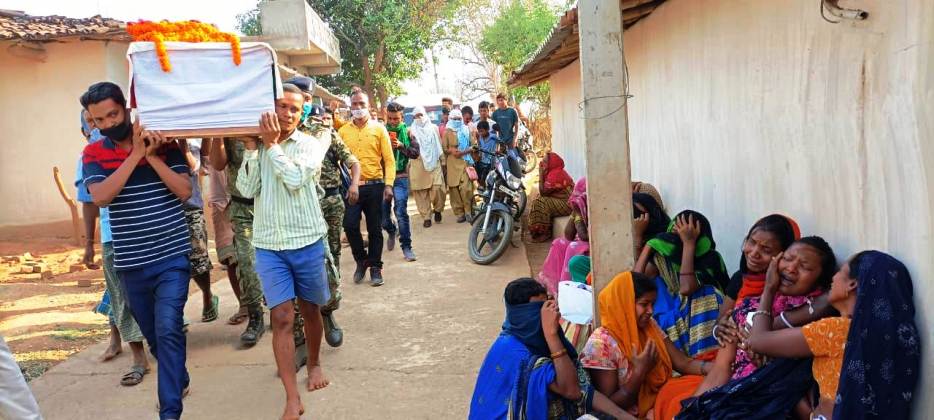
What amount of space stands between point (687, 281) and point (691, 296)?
76 millimetres

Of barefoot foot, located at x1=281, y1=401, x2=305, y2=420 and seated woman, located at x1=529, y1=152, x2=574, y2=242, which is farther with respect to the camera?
seated woman, located at x1=529, y1=152, x2=574, y2=242

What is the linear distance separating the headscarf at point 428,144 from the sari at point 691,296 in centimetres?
683

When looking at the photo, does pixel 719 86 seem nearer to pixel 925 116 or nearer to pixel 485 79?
pixel 925 116

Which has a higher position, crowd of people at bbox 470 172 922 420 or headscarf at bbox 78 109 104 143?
headscarf at bbox 78 109 104 143

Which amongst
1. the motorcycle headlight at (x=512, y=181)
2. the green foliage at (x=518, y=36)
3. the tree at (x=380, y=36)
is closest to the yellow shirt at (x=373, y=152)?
the motorcycle headlight at (x=512, y=181)

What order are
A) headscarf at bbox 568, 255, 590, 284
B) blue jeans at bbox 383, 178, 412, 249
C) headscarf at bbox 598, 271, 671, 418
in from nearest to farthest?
1. headscarf at bbox 598, 271, 671, 418
2. headscarf at bbox 568, 255, 590, 284
3. blue jeans at bbox 383, 178, 412, 249

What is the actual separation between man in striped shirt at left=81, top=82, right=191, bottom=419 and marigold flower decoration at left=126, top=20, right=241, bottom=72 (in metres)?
0.32

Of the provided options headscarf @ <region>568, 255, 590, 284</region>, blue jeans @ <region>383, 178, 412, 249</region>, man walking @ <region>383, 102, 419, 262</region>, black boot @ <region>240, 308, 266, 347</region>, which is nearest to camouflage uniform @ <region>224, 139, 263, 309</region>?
black boot @ <region>240, 308, 266, 347</region>

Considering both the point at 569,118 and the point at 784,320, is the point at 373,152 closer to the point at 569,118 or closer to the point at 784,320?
the point at 784,320

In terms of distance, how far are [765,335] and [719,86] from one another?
6.96ft

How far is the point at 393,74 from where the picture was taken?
22.5 meters

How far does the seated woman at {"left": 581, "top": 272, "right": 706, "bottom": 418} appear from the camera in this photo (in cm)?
304

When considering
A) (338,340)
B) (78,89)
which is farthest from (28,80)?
(338,340)

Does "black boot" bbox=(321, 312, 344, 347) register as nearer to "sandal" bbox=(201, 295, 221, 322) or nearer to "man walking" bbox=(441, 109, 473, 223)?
"sandal" bbox=(201, 295, 221, 322)
